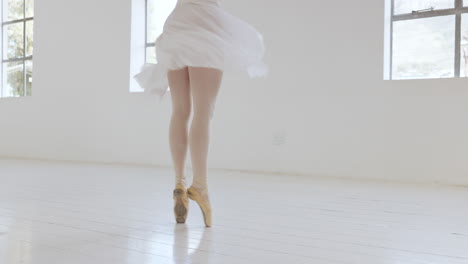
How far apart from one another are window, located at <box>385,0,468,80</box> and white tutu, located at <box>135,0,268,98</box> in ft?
8.66

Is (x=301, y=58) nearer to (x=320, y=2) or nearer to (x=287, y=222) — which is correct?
(x=320, y=2)

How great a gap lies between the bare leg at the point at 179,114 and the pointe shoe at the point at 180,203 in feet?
0.12

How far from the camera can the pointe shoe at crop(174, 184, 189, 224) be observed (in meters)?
1.89

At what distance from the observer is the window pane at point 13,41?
728 centimetres

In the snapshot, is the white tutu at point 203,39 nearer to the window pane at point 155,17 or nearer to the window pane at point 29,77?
the window pane at point 155,17

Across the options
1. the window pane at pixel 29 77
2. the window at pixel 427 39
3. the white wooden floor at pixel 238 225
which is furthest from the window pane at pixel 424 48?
the window pane at pixel 29 77

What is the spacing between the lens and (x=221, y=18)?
6.29ft

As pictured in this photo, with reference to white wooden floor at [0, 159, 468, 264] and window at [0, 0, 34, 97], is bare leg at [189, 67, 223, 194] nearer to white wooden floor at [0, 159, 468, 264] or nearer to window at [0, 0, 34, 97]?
white wooden floor at [0, 159, 468, 264]

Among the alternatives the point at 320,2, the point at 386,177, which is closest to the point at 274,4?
the point at 320,2

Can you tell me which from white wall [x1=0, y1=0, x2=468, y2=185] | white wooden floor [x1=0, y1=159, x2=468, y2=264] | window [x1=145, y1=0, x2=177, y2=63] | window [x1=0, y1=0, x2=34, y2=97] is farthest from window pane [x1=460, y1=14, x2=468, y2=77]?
window [x1=0, y1=0, x2=34, y2=97]

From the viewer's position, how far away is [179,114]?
1.93 m

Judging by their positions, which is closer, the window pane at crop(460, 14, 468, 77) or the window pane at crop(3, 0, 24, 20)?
the window pane at crop(460, 14, 468, 77)

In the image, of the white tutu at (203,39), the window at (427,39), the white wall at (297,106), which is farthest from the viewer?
the window at (427,39)

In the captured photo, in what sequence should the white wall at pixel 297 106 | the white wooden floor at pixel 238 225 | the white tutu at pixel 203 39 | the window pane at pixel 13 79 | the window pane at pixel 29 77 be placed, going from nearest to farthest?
the white wooden floor at pixel 238 225
the white tutu at pixel 203 39
the white wall at pixel 297 106
the window pane at pixel 29 77
the window pane at pixel 13 79
